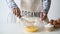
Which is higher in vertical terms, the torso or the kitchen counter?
the torso

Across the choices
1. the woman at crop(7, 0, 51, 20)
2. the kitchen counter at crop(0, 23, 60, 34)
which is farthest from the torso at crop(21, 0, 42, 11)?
the kitchen counter at crop(0, 23, 60, 34)

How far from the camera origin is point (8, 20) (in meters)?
1.21

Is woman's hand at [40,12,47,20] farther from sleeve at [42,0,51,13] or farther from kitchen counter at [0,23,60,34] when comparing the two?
kitchen counter at [0,23,60,34]

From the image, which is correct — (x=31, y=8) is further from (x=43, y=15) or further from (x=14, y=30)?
(x=14, y=30)

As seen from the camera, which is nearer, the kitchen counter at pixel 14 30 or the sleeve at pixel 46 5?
the kitchen counter at pixel 14 30

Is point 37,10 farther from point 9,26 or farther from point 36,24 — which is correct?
point 9,26

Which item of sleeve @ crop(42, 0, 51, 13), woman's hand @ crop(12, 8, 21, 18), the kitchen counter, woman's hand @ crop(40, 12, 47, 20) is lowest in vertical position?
the kitchen counter

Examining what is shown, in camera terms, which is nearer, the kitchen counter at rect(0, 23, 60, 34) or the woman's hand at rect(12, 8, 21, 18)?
the kitchen counter at rect(0, 23, 60, 34)

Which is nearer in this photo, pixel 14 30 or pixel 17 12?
pixel 14 30

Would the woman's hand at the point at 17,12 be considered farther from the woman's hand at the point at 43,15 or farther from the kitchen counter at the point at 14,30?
the woman's hand at the point at 43,15

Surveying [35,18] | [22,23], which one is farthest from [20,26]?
[35,18]

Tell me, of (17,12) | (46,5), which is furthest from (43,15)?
(17,12)

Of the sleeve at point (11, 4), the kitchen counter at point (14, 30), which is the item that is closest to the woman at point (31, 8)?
the sleeve at point (11, 4)

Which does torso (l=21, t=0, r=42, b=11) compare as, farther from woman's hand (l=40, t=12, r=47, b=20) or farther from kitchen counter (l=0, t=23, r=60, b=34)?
kitchen counter (l=0, t=23, r=60, b=34)
